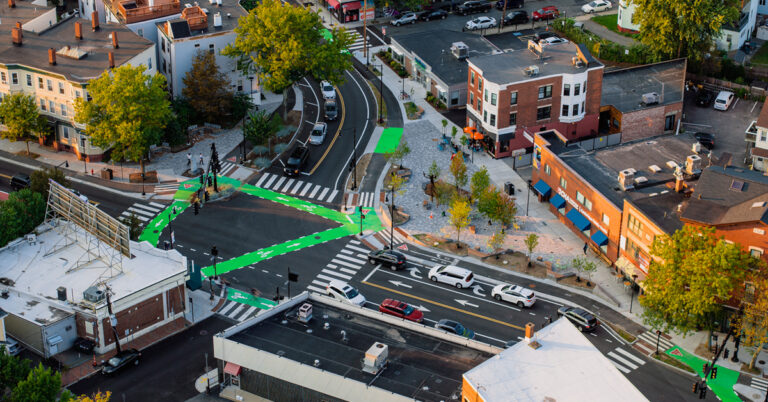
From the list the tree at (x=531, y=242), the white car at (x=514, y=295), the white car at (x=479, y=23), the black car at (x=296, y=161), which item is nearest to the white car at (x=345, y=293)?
the white car at (x=514, y=295)

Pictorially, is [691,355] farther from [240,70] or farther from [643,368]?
[240,70]

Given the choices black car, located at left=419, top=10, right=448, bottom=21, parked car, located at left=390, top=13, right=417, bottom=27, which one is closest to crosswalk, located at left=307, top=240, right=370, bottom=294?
parked car, located at left=390, top=13, right=417, bottom=27

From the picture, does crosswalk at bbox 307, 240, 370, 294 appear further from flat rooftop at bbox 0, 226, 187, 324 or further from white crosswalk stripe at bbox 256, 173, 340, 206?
flat rooftop at bbox 0, 226, 187, 324

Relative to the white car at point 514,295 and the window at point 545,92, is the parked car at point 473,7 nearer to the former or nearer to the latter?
the window at point 545,92

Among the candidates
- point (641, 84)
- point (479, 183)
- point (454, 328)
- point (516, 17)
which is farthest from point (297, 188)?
point (516, 17)

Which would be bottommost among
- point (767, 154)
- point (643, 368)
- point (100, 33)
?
point (643, 368)

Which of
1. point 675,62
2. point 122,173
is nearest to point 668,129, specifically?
point 675,62

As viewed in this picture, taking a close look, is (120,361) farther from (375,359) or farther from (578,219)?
(578,219)
